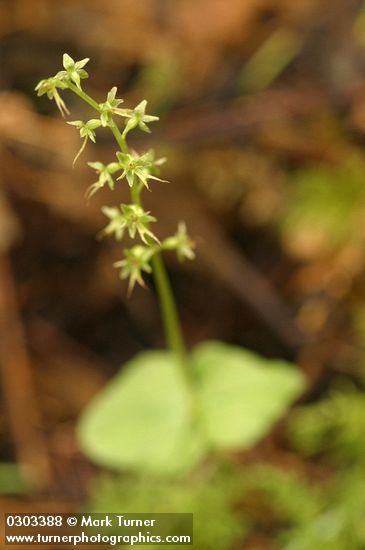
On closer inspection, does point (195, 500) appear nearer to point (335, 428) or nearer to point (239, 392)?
point (239, 392)

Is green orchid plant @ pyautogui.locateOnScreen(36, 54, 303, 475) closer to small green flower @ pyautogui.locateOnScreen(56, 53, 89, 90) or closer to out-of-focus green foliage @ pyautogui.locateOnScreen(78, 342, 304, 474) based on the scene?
out-of-focus green foliage @ pyautogui.locateOnScreen(78, 342, 304, 474)

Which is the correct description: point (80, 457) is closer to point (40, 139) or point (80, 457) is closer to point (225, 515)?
point (225, 515)

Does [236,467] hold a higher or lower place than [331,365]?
lower

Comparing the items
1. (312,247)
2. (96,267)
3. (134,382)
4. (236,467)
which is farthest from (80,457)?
(312,247)

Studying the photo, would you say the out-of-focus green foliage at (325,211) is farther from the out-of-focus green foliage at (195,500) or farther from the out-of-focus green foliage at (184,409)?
the out-of-focus green foliage at (195,500)

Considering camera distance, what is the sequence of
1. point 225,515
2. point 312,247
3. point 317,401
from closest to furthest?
point 225,515
point 317,401
point 312,247

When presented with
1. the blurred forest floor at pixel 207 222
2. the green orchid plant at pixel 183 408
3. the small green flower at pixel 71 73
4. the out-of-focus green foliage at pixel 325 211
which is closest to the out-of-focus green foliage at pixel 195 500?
the green orchid plant at pixel 183 408

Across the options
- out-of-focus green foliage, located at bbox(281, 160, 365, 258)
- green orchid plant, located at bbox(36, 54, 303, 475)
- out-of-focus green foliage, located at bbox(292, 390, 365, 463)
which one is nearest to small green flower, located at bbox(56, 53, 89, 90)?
green orchid plant, located at bbox(36, 54, 303, 475)
